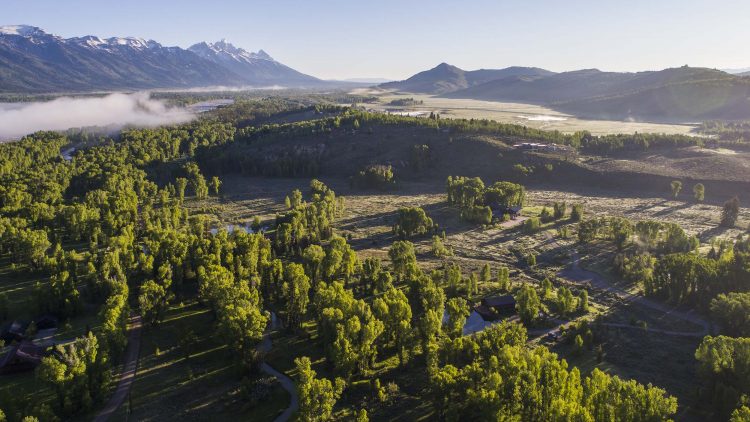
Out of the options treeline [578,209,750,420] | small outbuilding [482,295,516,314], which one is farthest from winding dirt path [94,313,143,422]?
treeline [578,209,750,420]

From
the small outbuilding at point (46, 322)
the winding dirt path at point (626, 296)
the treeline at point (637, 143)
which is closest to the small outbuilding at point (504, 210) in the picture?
the winding dirt path at point (626, 296)

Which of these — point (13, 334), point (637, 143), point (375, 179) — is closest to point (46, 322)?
point (13, 334)

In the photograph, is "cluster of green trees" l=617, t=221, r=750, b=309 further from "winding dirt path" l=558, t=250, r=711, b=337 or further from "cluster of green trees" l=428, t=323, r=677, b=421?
A: "cluster of green trees" l=428, t=323, r=677, b=421

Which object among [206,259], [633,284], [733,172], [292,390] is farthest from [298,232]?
[733,172]

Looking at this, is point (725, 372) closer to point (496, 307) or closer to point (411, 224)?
point (496, 307)

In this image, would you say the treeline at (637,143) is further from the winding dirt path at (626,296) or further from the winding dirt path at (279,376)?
the winding dirt path at (279,376)
